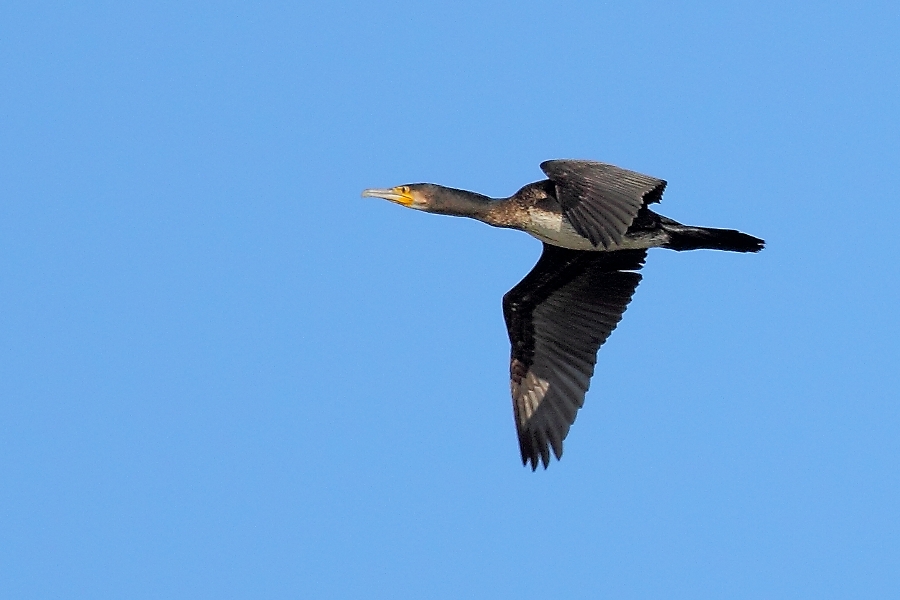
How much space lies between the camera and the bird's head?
1434 centimetres

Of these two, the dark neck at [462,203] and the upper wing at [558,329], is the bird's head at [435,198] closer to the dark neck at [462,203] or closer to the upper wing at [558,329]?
the dark neck at [462,203]

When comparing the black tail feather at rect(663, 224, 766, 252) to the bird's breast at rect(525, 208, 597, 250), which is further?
the black tail feather at rect(663, 224, 766, 252)

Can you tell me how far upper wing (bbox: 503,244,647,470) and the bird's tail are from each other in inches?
27.0

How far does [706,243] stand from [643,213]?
2.38ft

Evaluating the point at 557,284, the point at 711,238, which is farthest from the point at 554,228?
the point at 711,238

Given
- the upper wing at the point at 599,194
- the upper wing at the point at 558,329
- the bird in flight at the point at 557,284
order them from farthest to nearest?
1. the upper wing at the point at 558,329
2. the bird in flight at the point at 557,284
3. the upper wing at the point at 599,194

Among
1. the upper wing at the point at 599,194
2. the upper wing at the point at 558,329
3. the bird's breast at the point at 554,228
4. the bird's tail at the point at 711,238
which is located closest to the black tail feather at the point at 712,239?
the bird's tail at the point at 711,238

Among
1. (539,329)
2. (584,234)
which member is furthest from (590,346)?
(584,234)

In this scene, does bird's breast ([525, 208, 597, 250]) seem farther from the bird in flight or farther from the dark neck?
the dark neck

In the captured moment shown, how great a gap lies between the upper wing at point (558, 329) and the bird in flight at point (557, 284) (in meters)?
0.01

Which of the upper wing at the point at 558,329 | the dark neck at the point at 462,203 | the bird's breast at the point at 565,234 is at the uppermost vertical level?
the dark neck at the point at 462,203

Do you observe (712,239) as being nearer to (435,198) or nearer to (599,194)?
(599,194)

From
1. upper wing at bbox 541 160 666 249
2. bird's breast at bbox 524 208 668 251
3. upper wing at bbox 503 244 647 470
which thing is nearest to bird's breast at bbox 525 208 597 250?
bird's breast at bbox 524 208 668 251

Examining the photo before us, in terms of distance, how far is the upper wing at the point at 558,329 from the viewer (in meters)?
15.1
